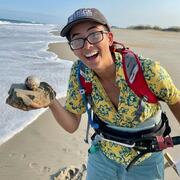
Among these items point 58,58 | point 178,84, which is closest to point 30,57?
point 58,58

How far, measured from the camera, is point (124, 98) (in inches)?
105

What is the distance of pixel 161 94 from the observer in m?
2.62

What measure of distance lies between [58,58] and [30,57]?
0.90 m

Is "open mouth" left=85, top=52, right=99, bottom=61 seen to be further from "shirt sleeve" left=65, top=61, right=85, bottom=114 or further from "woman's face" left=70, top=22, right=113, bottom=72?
"shirt sleeve" left=65, top=61, right=85, bottom=114

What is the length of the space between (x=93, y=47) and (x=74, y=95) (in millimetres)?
Answer: 476

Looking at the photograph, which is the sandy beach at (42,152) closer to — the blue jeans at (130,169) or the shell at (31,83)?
the blue jeans at (130,169)

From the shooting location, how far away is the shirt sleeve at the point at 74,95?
2.90 m

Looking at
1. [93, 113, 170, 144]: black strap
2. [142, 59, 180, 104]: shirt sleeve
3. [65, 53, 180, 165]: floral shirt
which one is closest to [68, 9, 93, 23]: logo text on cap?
[65, 53, 180, 165]: floral shirt

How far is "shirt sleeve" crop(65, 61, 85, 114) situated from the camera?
9.53 feet

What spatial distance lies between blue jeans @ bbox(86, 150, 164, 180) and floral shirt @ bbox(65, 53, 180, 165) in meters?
0.06

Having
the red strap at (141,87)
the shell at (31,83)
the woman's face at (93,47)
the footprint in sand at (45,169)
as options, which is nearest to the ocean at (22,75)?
the footprint in sand at (45,169)

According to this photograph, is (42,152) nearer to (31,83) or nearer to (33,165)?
(33,165)

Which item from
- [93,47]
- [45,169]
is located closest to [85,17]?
[93,47]

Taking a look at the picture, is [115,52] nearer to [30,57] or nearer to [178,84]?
[178,84]
